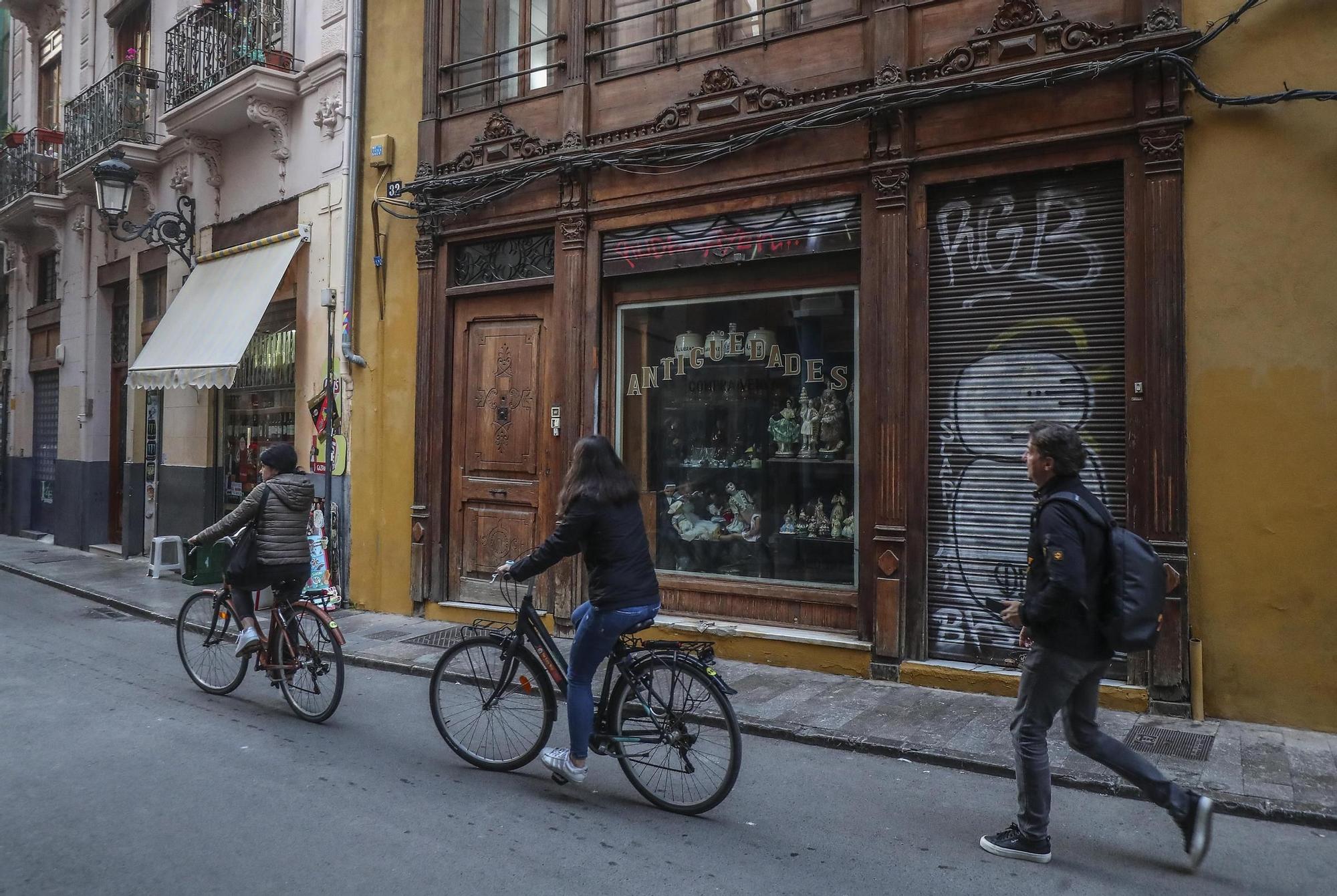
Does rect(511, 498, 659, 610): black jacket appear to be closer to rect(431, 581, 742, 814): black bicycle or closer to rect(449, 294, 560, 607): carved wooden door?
rect(431, 581, 742, 814): black bicycle

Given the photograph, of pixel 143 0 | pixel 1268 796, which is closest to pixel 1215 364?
pixel 1268 796

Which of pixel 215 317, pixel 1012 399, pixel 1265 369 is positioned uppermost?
pixel 215 317

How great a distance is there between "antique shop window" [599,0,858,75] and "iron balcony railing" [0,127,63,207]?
1347cm

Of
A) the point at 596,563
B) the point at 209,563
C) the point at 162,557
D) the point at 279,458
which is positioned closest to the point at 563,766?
the point at 596,563

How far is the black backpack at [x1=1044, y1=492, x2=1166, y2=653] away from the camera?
13.4ft

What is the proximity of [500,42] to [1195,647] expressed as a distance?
28.1ft

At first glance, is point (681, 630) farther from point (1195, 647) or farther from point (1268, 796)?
point (1268, 796)

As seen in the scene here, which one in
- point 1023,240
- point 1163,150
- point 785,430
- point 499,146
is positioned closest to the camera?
point 1163,150

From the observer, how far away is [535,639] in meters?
5.25

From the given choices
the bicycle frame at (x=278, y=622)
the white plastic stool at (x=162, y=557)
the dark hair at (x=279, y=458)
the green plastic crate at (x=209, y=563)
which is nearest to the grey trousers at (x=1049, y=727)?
the bicycle frame at (x=278, y=622)

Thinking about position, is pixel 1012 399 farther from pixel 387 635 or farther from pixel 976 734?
pixel 387 635

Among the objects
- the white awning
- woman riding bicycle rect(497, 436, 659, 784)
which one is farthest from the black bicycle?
the white awning

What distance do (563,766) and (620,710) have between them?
40cm

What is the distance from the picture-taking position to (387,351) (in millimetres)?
10891
